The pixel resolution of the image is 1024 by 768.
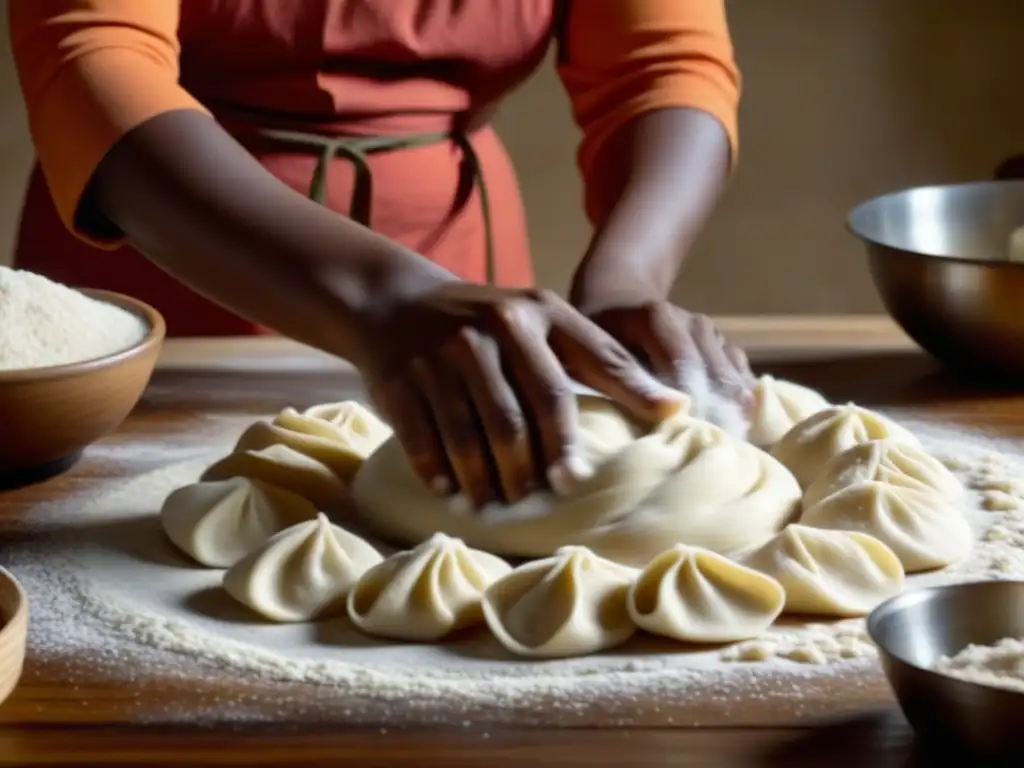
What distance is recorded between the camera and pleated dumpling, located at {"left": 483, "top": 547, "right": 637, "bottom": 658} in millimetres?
1062

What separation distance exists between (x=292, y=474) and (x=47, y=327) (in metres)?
0.26

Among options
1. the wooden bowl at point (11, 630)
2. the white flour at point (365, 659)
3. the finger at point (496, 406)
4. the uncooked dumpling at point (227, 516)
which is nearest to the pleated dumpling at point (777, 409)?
the white flour at point (365, 659)

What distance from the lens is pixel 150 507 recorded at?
1.39 meters

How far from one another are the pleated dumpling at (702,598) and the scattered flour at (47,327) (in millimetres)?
583

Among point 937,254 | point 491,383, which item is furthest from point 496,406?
point 937,254

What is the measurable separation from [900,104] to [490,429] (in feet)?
6.69

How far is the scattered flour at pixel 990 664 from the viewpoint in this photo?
2.93 ft

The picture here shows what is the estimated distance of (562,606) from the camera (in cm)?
108

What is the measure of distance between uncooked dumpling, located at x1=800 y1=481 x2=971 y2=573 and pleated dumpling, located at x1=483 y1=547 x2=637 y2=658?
21cm

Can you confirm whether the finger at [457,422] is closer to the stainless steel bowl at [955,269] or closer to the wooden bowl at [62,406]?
the wooden bowl at [62,406]

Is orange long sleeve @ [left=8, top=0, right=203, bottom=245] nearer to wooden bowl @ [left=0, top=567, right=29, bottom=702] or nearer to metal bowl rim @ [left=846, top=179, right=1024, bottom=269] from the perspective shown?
wooden bowl @ [left=0, top=567, right=29, bottom=702]

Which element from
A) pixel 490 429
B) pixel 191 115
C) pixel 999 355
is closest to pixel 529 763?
pixel 490 429

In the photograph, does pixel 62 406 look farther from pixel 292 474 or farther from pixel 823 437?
pixel 823 437

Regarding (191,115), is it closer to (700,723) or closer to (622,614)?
(622,614)
